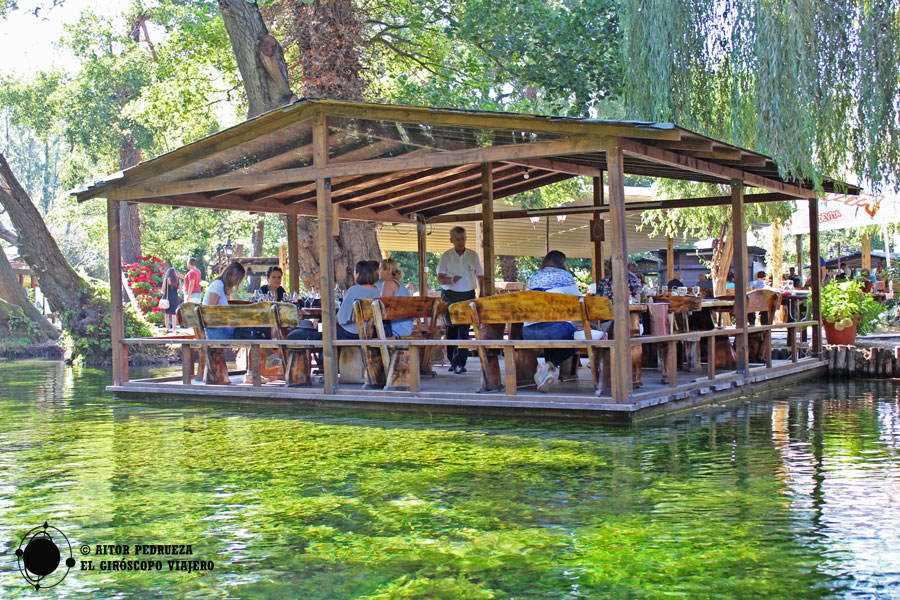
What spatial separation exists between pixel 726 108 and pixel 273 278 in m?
7.18

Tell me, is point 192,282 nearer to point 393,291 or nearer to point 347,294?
point 393,291

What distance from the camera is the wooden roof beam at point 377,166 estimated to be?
8.00 metres

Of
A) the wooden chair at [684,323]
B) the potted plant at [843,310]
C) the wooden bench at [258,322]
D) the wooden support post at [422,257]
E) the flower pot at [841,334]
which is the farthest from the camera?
the wooden support post at [422,257]

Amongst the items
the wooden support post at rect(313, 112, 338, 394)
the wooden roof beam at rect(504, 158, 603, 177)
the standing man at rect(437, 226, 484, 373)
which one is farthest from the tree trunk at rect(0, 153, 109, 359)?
the wooden roof beam at rect(504, 158, 603, 177)

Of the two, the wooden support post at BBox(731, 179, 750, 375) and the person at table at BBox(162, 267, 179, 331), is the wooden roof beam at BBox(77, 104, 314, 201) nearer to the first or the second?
the wooden support post at BBox(731, 179, 750, 375)

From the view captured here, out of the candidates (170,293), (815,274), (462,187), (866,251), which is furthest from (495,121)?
(866,251)

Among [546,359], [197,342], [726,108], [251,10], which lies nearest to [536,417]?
[546,359]

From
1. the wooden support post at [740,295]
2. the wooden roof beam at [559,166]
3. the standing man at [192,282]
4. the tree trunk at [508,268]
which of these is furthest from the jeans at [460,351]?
the tree trunk at [508,268]

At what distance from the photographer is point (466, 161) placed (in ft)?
28.1

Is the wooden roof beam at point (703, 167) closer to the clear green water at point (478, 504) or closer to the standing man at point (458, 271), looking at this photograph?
the clear green water at point (478, 504)

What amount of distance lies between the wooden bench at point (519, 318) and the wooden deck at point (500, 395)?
22cm

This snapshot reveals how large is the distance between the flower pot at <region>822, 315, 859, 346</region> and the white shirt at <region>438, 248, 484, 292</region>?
5.83 m

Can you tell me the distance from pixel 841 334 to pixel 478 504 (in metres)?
10.0

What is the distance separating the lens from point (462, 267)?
11398mm
